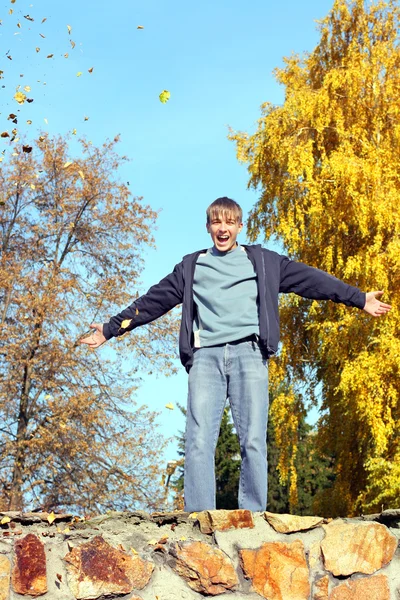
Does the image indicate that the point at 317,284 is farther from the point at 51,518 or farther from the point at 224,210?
the point at 51,518

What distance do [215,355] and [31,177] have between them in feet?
46.3

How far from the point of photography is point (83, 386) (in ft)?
52.8

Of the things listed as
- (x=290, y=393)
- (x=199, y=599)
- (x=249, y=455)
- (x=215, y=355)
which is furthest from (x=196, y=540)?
(x=290, y=393)

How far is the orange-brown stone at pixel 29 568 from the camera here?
3117 mm

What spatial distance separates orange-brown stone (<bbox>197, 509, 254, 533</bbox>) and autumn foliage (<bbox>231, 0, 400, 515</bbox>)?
31.6 ft

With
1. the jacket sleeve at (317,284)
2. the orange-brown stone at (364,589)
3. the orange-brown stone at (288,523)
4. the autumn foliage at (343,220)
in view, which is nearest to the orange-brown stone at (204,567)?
the orange-brown stone at (288,523)

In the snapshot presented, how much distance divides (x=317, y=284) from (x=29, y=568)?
217 cm

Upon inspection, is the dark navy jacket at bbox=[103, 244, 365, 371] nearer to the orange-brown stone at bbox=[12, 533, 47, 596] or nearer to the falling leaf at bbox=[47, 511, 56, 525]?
the falling leaf at bbox=[47, 511, 56, 525]

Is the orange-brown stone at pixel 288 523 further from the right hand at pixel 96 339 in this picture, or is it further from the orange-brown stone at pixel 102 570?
the right hand at pixel 96 339

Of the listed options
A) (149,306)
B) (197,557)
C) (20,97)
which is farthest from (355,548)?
(20,97)

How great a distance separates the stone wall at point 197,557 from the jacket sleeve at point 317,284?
119 centimetres

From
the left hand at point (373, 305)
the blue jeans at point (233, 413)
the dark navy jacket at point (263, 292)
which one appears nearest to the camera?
the blue jeans at point (233, 413)

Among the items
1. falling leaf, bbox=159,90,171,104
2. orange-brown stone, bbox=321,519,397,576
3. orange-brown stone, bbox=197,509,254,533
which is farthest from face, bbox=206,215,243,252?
falling leaf, bbox=159,90,171,104

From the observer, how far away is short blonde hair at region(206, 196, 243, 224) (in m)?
4.09
